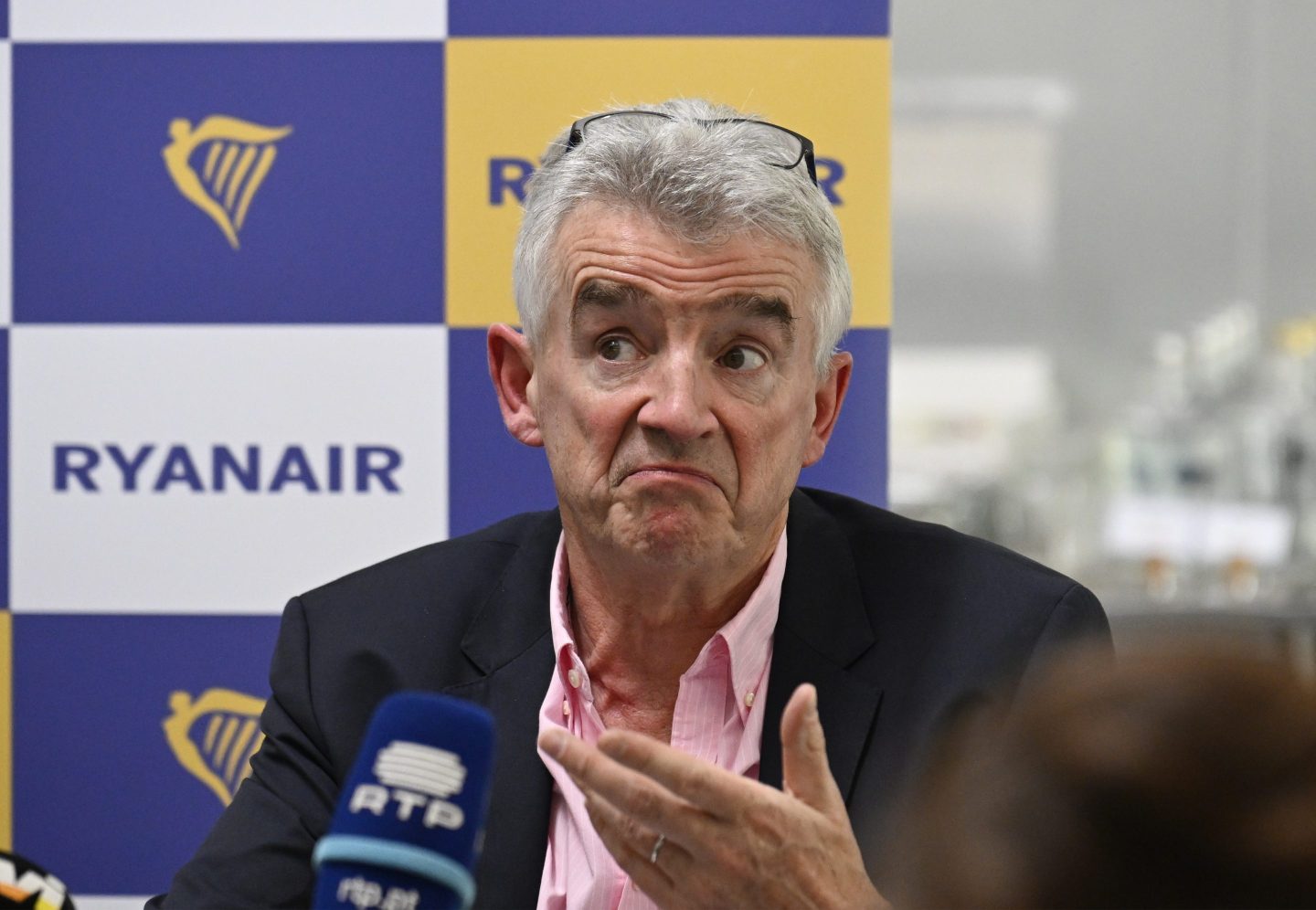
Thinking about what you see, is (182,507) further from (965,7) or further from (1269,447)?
(1269,447)

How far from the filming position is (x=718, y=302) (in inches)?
63.2

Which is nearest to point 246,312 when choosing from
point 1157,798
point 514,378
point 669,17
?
point 514,378

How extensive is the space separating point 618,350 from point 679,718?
0.44m

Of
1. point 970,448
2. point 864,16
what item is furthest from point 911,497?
point 864,16

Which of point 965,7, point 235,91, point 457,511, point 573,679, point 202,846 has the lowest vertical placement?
point 202,846

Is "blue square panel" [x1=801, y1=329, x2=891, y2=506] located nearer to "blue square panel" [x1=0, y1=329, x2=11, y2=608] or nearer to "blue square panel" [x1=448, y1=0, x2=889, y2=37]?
"blue square panel" [x1=448, y1=0, x2=889, y2=37]

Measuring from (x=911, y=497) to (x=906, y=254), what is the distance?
55 cm

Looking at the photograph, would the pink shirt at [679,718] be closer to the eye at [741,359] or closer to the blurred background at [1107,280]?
the eye at [741,359]

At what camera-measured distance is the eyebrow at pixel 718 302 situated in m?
1.61

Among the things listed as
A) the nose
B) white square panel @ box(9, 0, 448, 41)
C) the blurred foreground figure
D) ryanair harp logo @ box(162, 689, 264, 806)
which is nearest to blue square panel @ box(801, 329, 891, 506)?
the nose

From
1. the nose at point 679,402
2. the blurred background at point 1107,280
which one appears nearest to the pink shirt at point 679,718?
the nose at point 679,402

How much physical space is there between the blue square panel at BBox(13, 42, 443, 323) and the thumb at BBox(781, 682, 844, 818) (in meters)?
1.16

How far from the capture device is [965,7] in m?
3.10

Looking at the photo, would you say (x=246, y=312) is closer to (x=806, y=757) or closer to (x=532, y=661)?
(x=532, y=661)
